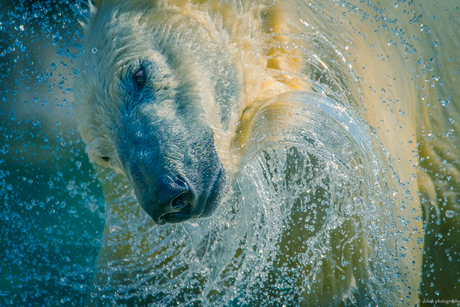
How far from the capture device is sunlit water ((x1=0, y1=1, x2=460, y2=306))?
93.1 inches

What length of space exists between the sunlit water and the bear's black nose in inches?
30.6

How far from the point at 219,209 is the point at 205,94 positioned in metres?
1.16

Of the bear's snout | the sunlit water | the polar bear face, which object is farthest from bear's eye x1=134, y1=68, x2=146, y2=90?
the bear's snout

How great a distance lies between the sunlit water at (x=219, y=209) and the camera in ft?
7.76

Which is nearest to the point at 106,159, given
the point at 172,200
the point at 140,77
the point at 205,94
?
the point at 140,77

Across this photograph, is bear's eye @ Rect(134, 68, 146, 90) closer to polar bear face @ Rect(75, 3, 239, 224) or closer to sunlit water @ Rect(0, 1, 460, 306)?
polar bear face @ Rect(75, 3, 239, 224)

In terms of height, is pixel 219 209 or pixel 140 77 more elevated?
pixel 140 77

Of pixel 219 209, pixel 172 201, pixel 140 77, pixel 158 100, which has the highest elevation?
pixel 140 77

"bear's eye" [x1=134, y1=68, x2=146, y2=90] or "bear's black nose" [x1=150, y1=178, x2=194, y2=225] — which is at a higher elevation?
"bear's eye" [x1=134, y1=68, x2=146, y2=90]

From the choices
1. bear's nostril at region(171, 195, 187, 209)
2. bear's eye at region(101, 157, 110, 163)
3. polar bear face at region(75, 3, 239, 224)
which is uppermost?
polar bear face at region(75, 3, 239, 224)

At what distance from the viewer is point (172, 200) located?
61.2 inches

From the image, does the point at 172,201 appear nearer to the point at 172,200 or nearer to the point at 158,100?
the point at 172,200

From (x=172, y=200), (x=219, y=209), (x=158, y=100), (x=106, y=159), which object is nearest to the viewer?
(x=172, y=200)

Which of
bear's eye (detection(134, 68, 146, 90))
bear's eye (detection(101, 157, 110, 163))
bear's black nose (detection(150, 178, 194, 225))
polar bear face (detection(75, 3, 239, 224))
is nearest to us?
bear's black nose (detection(150, 178, 194, 225))
